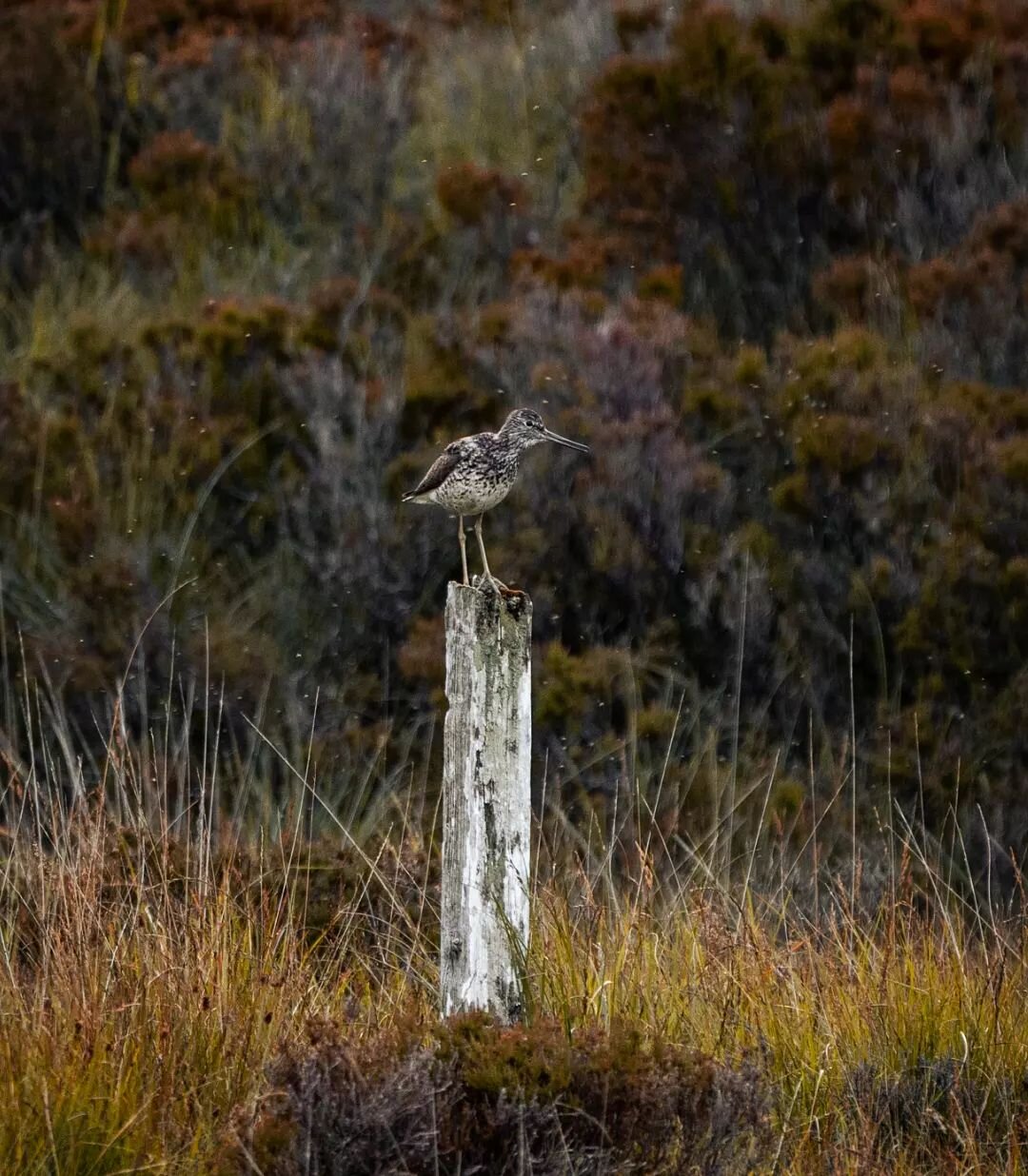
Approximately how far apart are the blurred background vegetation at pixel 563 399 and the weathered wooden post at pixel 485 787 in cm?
236

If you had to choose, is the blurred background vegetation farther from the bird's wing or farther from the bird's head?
the bird's head

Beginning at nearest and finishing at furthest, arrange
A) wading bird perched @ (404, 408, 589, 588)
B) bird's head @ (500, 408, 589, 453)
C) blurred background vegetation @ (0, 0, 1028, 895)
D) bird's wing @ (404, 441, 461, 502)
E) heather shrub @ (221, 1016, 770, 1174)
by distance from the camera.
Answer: heather shrub @ (221, 1016, 770, 1174) < wading bird perched @ (404, 408, 589, 588) < bird's wing @ (404, 441, 461, 502) < bird's head @ (500, 408, 589, 453) < blurred background vegetation @ (0, 0, 1028, 895)

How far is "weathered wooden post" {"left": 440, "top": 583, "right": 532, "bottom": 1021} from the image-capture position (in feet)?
13.9

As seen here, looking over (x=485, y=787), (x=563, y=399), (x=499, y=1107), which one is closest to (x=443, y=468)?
(x=485, y=787)

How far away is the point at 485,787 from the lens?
4.24 m

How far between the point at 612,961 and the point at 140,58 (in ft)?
34.3

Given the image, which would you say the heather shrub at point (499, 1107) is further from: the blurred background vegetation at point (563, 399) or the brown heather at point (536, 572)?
the blurred background vegetation at point (563, 399)

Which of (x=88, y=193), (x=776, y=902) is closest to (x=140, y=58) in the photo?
(x=88, y=193)

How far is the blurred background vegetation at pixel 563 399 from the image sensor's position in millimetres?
8484

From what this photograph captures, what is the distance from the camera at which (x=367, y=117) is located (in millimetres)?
13055

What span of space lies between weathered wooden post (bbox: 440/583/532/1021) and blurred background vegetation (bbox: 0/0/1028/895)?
7.74 feet

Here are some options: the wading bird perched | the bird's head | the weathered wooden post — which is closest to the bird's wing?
the wading bird perched

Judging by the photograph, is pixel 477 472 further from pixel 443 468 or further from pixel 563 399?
pixel 563 399

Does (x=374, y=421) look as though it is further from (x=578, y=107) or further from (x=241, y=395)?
(x=578, y=107)
